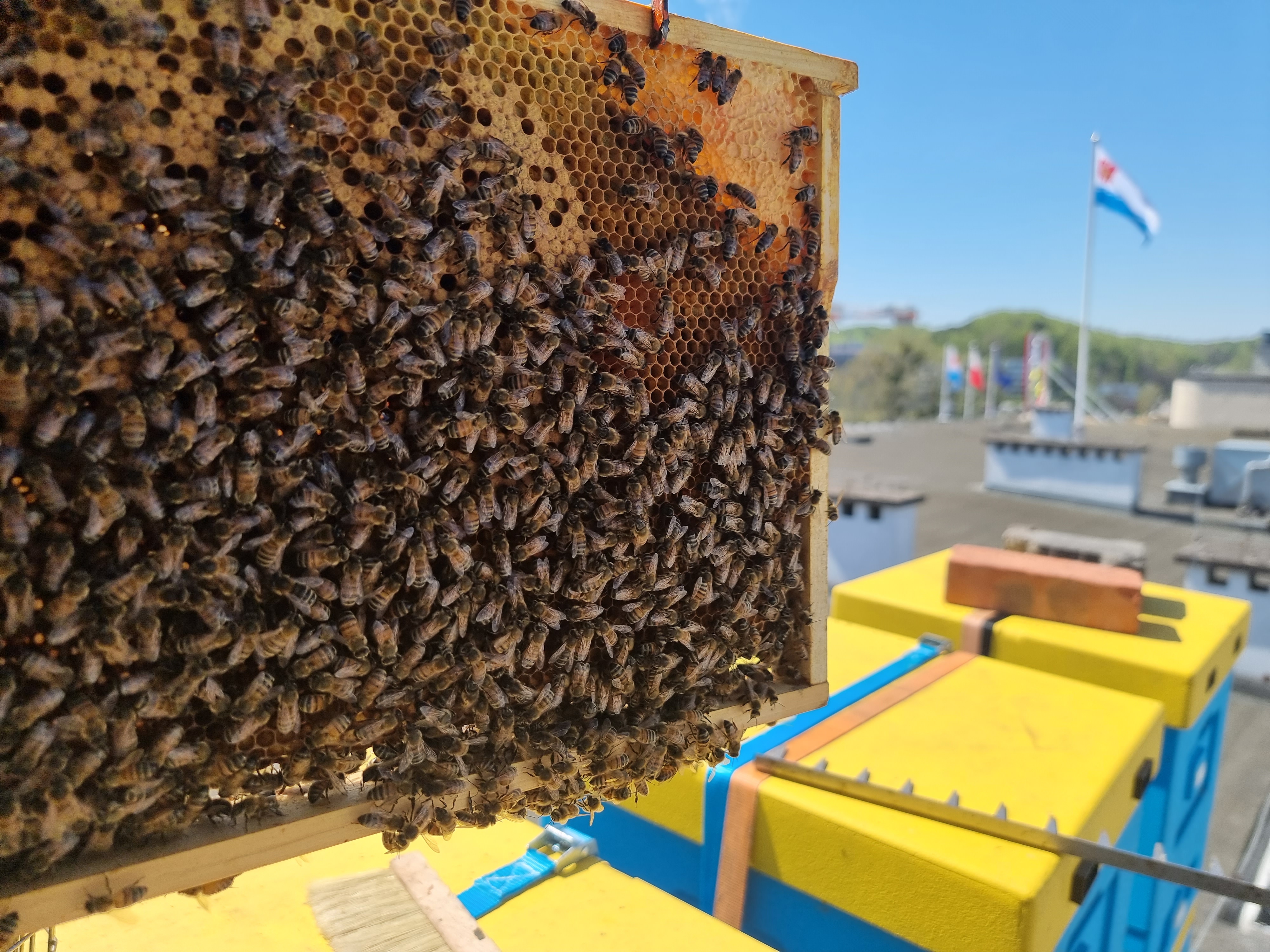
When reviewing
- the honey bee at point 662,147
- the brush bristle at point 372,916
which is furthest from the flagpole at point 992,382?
the brush bristle at point 372,916

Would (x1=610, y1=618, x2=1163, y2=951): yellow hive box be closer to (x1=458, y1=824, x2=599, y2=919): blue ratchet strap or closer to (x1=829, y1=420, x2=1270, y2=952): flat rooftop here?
(x1=458, y1=824, x2=599, y2=919): blue ratchet strap

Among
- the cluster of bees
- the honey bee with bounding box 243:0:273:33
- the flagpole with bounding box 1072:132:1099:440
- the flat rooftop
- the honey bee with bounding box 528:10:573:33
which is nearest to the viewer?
the cluster of bees

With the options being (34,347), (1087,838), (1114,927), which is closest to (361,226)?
(34,347)

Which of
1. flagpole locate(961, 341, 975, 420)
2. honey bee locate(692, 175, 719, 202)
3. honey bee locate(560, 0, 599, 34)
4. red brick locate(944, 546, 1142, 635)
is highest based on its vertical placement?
flagpole locate(961, 341, 975, 420)

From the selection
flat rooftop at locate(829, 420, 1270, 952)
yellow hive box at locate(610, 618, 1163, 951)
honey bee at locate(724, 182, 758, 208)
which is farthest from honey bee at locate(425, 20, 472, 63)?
flat rooftop at locate(829, 420, 1270, 952)

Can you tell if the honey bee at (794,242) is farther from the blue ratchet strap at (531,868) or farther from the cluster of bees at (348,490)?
the blue ratchet strap at (531,868)

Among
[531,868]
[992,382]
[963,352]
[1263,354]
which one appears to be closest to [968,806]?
[531,868]

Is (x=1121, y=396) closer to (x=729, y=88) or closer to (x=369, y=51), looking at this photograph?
(x=729, y=88)
